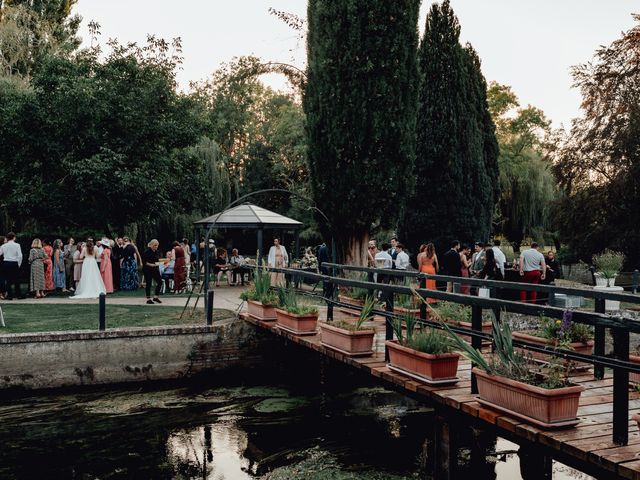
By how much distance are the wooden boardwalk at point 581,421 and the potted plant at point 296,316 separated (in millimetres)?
2508

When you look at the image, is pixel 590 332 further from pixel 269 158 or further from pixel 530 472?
pixel 269 158

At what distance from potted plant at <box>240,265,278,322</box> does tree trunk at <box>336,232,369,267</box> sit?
5359mm

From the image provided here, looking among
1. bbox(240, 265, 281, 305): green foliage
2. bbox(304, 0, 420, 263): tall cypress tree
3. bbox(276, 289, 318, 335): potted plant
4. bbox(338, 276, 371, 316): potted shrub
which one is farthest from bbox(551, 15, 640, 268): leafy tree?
bbox(276, 289, 318, 335): potted plant

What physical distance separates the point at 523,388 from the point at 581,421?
67 cm

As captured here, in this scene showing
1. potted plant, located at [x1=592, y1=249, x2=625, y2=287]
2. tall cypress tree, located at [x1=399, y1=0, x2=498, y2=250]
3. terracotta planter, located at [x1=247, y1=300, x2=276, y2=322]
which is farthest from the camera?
tall cypress tree, located at [x1=399, y1=0, x2=498, y2=250]

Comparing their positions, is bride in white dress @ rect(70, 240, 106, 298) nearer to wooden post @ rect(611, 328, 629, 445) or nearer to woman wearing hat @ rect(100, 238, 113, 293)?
woman wearing hat @ rect(100, 238, 113, 293)

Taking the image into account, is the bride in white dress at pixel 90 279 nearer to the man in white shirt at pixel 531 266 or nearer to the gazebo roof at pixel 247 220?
the gazebo roof at pixel 247 220

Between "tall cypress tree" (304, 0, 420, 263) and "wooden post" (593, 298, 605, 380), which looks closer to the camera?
"wooden post" (593, 298, 605, 380)

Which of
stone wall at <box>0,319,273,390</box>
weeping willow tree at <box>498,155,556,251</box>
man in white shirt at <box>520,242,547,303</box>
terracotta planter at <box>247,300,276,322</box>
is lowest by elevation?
stone wall at <box>0,319,273,390</box>

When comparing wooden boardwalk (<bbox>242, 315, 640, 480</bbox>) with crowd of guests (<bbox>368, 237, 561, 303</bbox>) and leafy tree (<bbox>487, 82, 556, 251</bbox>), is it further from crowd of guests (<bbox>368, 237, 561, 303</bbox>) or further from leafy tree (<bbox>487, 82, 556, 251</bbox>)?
leafy tree (<bbox>487, 82, 556, 251</bbox>)

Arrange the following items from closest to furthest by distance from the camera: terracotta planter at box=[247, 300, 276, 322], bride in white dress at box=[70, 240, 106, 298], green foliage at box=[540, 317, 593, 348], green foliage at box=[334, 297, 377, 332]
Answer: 1. green foliage at box=[540, 317, 593, 348]
2. green foliage at box=[334, 297, 377, 332]
3. terracotta planter at box=[247, 300, 276, 322]
4. bride in white dress at box=[70, 240, 106, 298]

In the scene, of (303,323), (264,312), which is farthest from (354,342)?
(264,312)

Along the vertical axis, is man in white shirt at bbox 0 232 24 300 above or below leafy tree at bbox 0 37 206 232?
below

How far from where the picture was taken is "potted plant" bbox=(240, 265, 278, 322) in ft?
42.1
